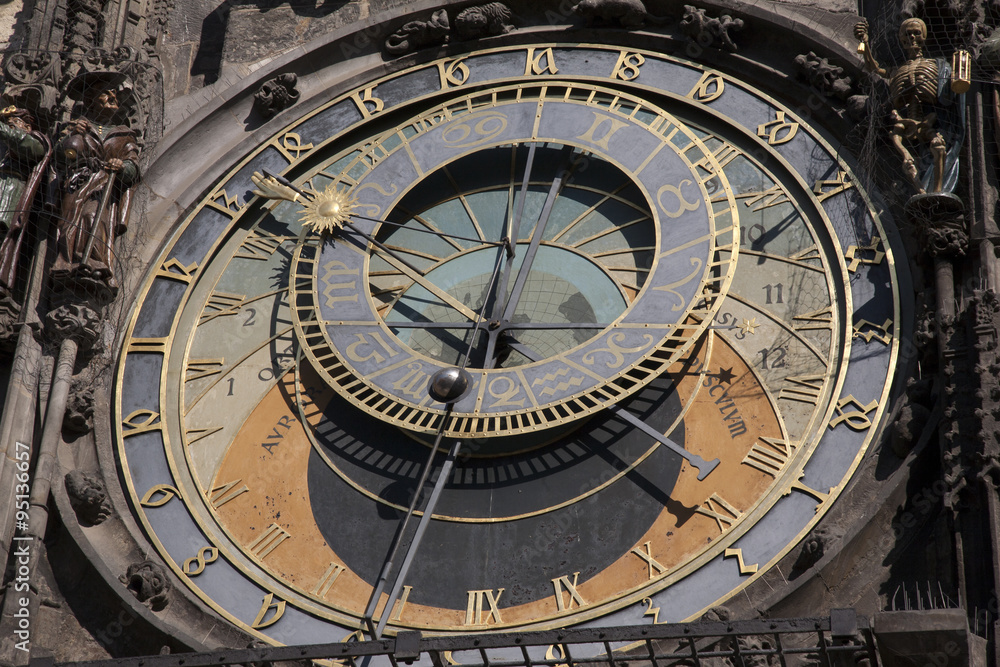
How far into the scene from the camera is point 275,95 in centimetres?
1037

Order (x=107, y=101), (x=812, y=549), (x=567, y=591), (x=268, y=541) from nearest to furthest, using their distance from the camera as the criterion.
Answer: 1. (x=812, y=549)
2. (x=567, y=591)
3. (x=268, y=541)
4. (x=107, y=101)

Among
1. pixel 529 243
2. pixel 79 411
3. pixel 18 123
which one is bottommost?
pixel 79 411

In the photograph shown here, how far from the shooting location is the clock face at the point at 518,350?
27.0 feet

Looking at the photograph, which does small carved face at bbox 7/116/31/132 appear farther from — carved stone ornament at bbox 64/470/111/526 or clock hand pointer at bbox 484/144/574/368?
clock hand pointer at bbox 484/144/574/368

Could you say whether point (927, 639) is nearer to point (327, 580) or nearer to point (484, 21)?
point (327, 580)

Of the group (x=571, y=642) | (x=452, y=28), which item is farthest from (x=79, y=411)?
(x=452, y=28)

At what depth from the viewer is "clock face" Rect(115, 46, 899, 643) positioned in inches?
324

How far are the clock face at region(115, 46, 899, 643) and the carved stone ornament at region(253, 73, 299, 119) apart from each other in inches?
6.5

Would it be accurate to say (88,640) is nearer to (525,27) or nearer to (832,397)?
(832,397)

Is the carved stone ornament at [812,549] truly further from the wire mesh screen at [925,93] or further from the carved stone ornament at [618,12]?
the carved stone ornament at [618,12]

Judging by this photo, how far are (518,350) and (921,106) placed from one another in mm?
2546

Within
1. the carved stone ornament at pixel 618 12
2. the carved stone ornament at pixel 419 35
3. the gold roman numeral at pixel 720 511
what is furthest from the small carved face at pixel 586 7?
the gold roman numeral at pixel 720 511

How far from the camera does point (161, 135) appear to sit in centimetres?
1026

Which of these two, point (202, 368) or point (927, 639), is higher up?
point (202, 368)
